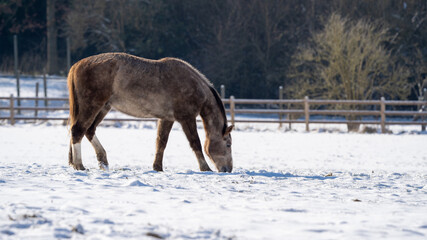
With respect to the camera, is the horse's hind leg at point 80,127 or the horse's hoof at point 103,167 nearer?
the horse's hind leg at point 80,127

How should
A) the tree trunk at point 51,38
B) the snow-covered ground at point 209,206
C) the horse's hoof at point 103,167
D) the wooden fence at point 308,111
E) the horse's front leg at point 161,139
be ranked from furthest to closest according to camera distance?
the tree trunk at point 51,38
the wooden fence at point 308,111
the horse's front leg at point 161,139
the horse's hoof at point 103,167
the snow-covered ground at point 209,206

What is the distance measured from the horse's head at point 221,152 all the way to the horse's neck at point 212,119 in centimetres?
7

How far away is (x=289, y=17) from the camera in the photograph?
32625 mm

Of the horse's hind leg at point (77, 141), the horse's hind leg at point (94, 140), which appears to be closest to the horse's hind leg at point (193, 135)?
the horse's hind leg at point (94, 140)

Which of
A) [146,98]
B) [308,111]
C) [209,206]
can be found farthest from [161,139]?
[308,111]

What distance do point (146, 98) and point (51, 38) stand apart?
1061 inches

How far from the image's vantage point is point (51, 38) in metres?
32.5

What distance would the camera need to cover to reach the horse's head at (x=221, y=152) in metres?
7.79

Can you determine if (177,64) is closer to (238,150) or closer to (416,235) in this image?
(416,235)

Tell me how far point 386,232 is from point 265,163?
252 inches

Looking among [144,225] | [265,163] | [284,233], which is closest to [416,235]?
[284,233]

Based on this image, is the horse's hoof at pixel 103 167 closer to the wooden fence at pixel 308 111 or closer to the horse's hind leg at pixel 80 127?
the horse's hind leg at pixel 80 127

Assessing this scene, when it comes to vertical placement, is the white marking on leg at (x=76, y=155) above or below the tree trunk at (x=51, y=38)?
below

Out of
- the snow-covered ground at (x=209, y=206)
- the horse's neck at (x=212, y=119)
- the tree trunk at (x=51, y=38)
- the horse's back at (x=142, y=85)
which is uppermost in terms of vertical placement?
the tree trunk at (x=51, y=38)
